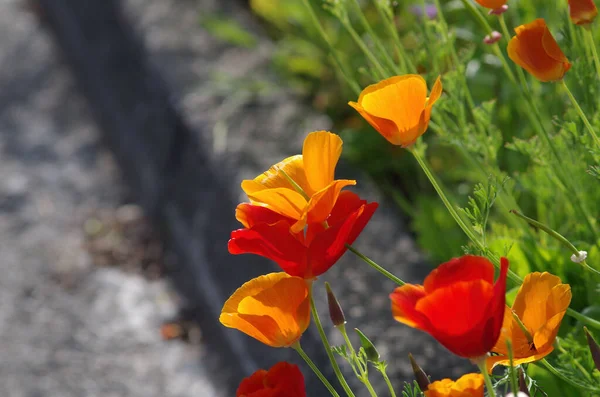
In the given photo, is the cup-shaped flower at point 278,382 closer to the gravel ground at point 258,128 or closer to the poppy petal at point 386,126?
the poppy petal at point 386,126

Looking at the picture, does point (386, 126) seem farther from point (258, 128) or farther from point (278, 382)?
point (258, 128)

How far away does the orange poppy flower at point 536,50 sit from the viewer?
2.61 feet

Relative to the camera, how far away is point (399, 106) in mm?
757

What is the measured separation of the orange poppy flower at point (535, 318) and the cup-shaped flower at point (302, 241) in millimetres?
144

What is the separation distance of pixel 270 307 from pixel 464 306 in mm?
179

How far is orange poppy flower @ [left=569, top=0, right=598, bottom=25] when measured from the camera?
2.61 feet

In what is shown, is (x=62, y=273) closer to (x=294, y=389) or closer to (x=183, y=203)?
(x=183, y=203)

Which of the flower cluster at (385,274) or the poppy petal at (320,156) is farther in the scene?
the poppy petal at (320,156)

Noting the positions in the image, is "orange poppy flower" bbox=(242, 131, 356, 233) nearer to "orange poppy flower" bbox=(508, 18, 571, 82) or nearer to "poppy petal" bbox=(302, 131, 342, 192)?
"poppy petal" bbox=(302, 131, 342, 192)

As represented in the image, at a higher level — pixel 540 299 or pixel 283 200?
pixel 283 200

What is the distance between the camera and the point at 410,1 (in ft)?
6.56

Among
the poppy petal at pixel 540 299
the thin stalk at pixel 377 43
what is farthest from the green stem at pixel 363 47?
the poppy petal at pixel 540 299

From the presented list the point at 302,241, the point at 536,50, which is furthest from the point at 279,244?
the point at 536,50

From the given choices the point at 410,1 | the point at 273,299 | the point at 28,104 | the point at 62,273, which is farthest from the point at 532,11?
the point at 28,104
